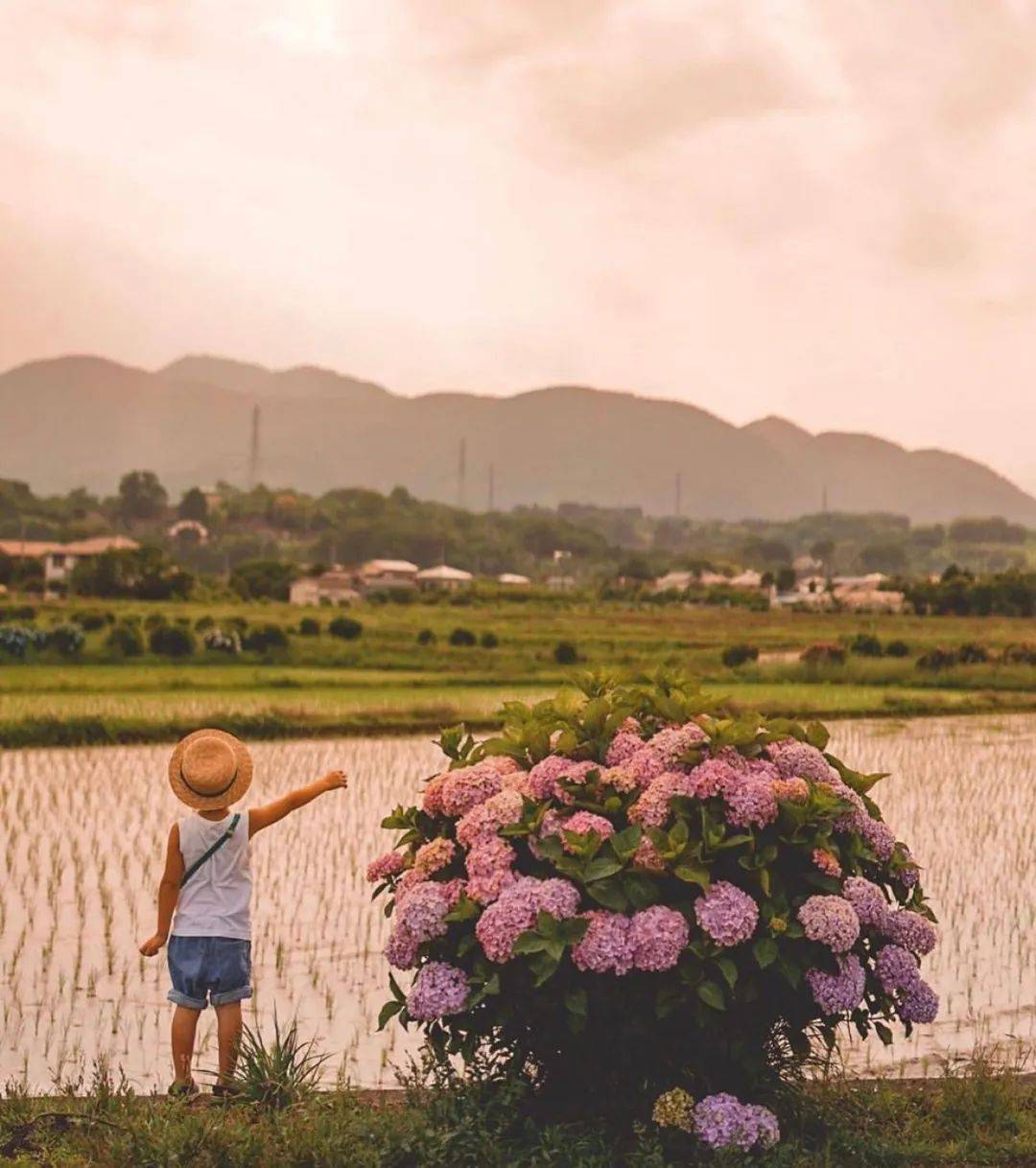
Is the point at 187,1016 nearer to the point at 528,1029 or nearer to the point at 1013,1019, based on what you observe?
the point at 528,1029

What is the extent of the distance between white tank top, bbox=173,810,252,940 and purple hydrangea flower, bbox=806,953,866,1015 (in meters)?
1.89

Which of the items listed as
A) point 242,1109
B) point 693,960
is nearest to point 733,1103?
point 693,960

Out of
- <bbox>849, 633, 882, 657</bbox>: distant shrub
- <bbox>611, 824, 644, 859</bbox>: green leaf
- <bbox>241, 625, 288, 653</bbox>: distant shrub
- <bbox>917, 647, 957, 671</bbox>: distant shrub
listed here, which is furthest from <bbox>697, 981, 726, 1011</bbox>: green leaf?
<bbox>849, 633, 882, 657</bbox>: distant shrub

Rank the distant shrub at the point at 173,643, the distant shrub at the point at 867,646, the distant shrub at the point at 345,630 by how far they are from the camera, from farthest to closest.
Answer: the distant shrub at the point at 345,630, the distant shrub at the point at 867,646, the distant shrub at the point at 173,643

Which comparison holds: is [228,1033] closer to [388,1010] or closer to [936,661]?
[388,1010]

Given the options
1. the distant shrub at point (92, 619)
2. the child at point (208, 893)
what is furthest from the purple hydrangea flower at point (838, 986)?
the distant shrub at point (92, 619)

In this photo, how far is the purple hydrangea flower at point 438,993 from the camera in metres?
4.54

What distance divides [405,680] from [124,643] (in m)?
6.21

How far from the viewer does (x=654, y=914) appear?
4.47 metres

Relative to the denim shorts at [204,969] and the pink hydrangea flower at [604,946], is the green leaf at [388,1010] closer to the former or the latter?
the pink hydrangea flower at [604,946]

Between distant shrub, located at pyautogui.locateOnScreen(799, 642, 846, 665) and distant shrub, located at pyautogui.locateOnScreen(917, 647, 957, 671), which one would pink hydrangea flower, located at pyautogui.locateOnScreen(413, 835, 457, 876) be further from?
distant shrub, located at pyautogui.locateOnScreen(917, 647, 957, 671)

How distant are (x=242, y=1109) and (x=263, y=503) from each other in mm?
177767

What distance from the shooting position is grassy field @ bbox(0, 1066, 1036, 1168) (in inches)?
176

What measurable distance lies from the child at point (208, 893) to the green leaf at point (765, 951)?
1581 mm
